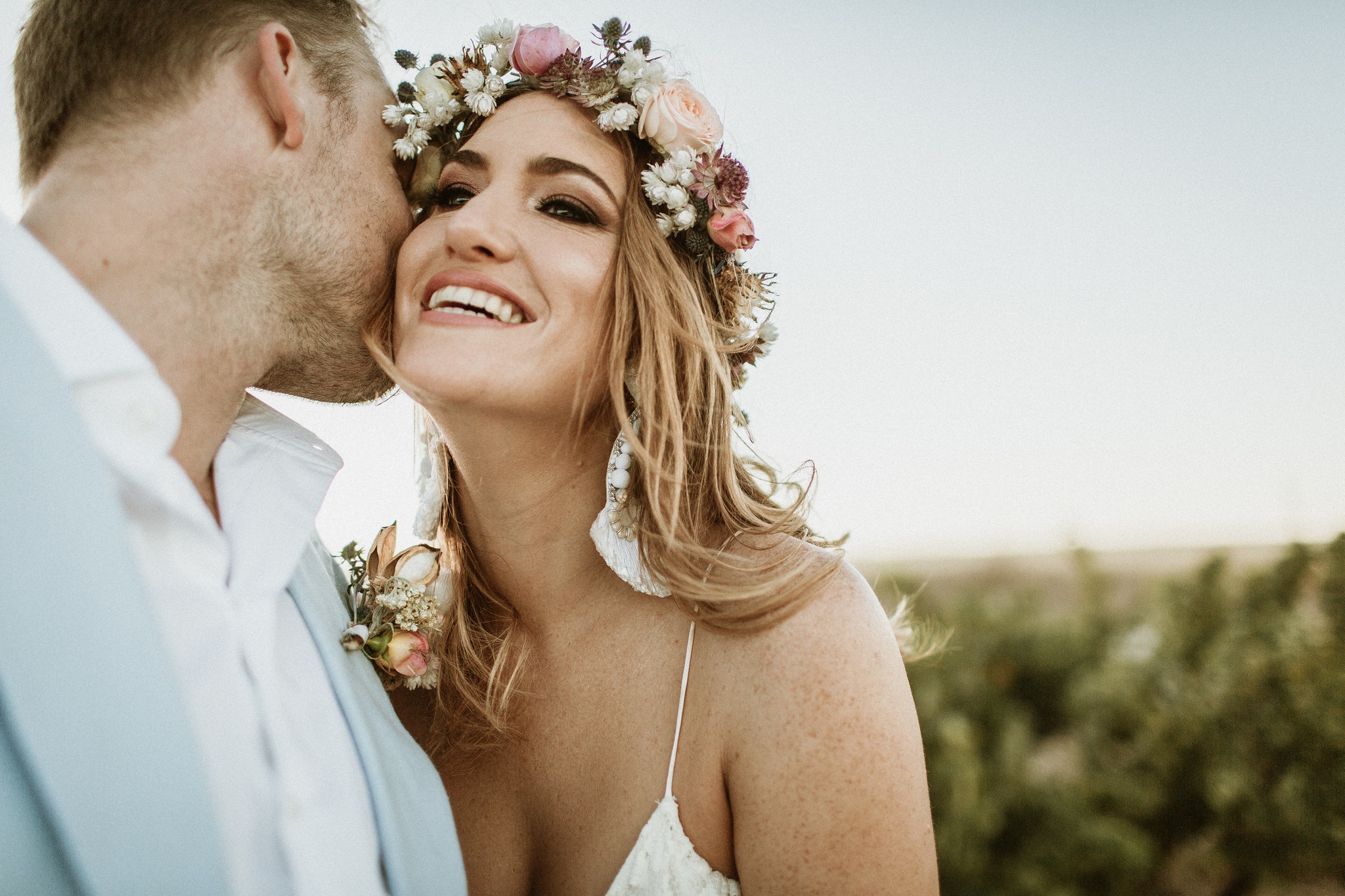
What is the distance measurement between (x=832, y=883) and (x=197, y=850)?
149 centimetres

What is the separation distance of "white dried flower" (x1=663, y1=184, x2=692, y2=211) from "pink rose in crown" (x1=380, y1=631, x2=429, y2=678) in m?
1.56

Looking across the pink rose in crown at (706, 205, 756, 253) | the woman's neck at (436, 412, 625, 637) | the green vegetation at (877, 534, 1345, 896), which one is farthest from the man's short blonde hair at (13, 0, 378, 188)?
the green vegetation at (877, 534, 1345, 896)

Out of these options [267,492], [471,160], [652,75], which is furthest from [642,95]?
[267,492]

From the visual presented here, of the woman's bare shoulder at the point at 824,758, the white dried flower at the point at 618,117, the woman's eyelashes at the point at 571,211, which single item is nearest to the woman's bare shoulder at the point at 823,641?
the woman's bare shoulder at the point at 824,758

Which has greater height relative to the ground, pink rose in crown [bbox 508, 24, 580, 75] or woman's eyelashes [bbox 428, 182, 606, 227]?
pink rose in crown [bbox 508, 24, 580, 75]

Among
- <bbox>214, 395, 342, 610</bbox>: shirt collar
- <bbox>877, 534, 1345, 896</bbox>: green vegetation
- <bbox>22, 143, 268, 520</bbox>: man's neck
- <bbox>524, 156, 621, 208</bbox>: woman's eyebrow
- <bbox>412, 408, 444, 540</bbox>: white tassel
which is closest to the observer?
<bbox>22, 143, 268, 520</bbox>: man's neck

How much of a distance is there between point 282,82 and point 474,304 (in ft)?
2.45

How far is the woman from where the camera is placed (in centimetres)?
225

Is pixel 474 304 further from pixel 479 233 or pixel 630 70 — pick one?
pixel 630 70

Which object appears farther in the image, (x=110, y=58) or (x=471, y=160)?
(x=471, y=160)

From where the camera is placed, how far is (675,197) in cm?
265

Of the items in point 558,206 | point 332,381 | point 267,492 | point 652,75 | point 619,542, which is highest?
point 652,75

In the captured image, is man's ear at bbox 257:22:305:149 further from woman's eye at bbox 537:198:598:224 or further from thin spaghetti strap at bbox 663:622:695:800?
thin spaghetti strap at bbox 663:622:695:800

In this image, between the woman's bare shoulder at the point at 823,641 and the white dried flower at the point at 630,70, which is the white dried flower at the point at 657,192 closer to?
the white dried flower at the point at 630,70
